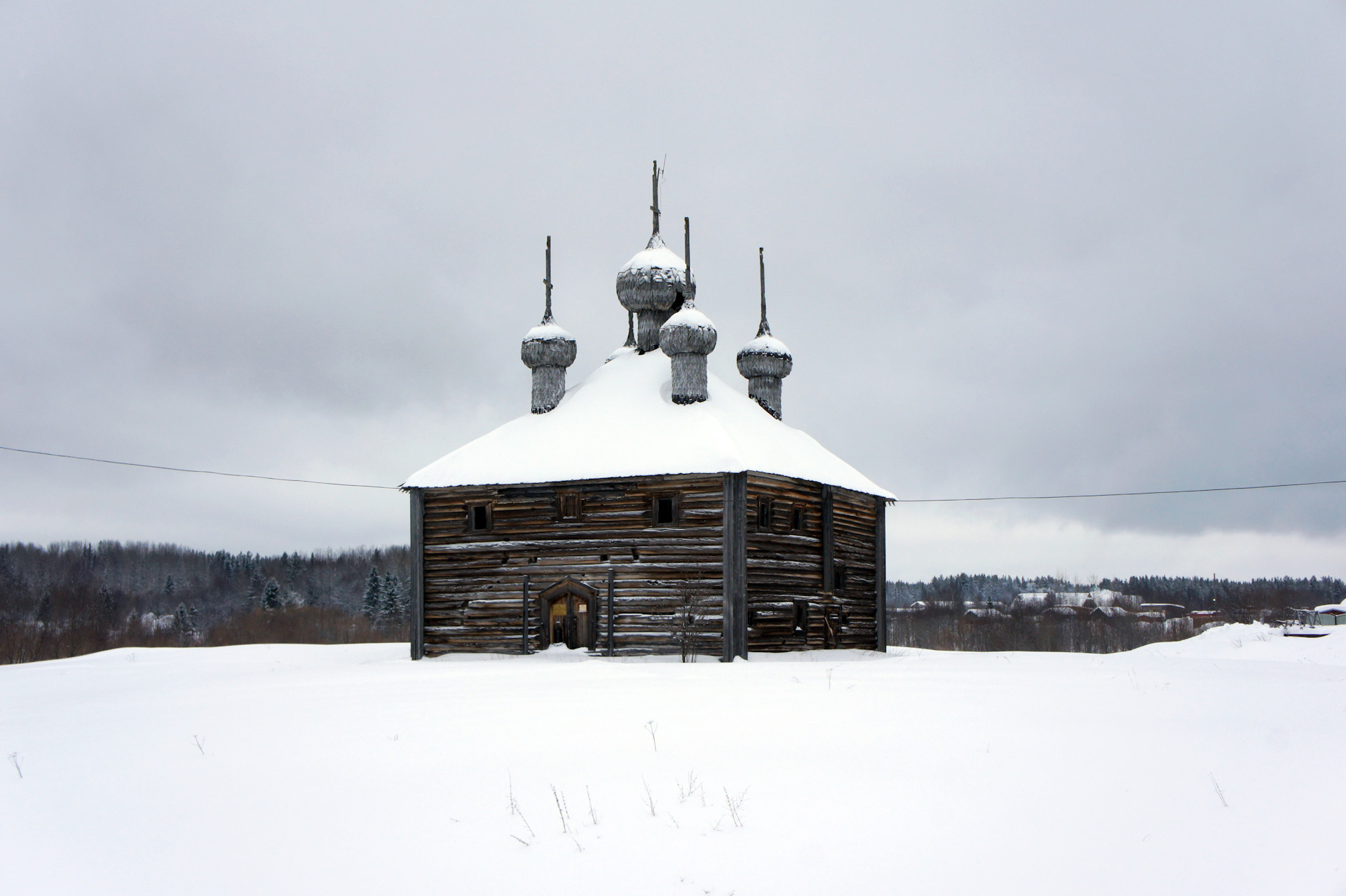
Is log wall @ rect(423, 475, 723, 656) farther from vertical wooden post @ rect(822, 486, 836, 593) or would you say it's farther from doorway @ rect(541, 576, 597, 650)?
vertical wooden post @ rect(822, 486, 836, 593)

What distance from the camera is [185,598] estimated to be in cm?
10031

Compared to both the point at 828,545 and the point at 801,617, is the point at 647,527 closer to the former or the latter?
the point at 801,617

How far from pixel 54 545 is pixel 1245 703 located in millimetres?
132653

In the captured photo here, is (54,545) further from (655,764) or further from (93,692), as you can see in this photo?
(655,764)

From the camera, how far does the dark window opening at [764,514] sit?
2298 centimetres

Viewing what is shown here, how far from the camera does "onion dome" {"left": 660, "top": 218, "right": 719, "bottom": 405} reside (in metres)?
24.9

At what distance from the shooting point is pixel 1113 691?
41.1 feet

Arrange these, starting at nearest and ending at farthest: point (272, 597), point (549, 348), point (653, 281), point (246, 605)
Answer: point (549, 348)
point (653, 281)
point (272, 597)
point (246, 605)

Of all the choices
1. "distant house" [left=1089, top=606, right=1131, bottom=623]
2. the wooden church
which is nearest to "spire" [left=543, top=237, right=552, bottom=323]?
the wooden church

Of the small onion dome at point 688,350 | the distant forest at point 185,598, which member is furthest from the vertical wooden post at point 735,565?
the distant forest at point 185,598

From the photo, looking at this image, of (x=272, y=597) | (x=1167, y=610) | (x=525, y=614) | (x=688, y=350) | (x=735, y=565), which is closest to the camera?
(x=735, y=565)

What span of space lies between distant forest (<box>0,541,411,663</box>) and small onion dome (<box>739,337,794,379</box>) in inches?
1242

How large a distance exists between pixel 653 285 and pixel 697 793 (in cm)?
2178

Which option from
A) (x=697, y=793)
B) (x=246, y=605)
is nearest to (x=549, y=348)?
(x=697, y=793)
